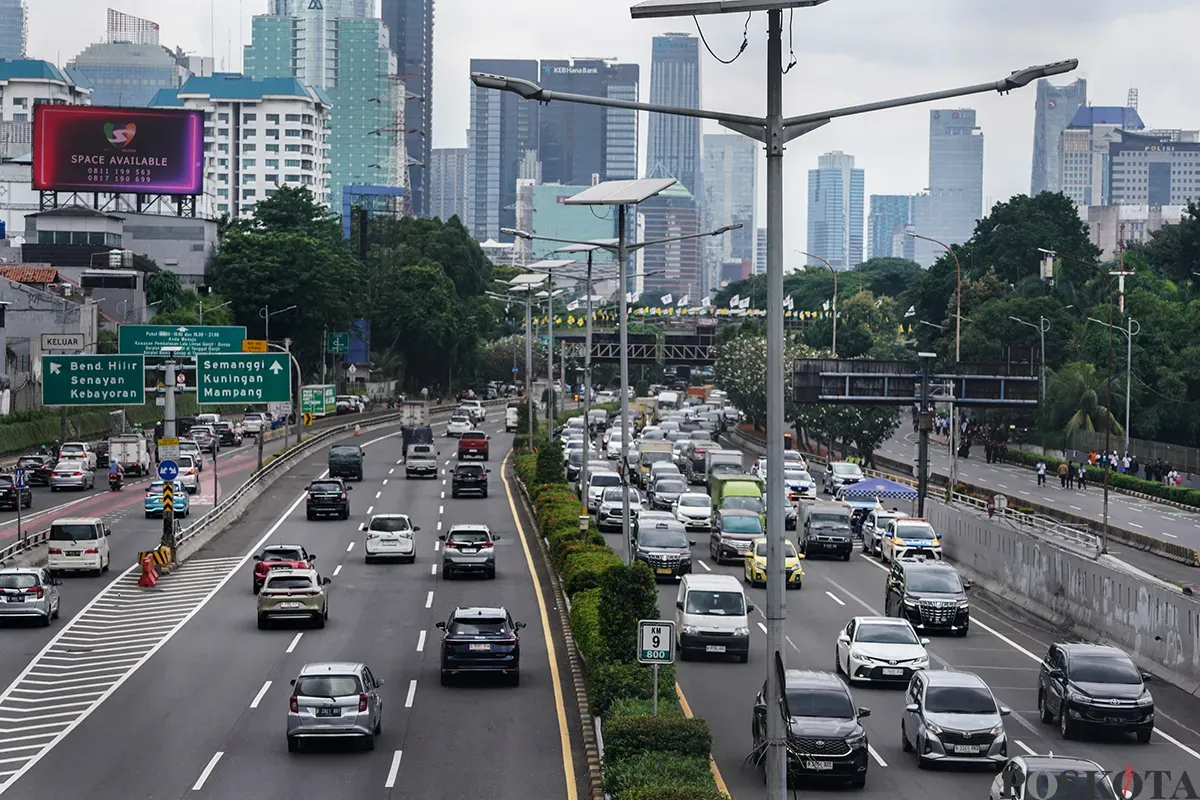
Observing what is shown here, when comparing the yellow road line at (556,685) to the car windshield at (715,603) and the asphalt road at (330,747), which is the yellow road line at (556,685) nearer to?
the asphalt road at (330,747)

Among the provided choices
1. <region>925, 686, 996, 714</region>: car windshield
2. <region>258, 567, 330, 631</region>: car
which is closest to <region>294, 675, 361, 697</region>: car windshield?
<region>925, 686, 996, 714</region>: car windshield

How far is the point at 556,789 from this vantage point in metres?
24.5

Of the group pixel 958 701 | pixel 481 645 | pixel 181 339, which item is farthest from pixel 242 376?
pixel 958 701

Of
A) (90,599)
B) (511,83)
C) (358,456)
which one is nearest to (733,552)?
(90,599)

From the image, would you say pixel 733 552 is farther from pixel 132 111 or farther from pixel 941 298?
pixel 941 298

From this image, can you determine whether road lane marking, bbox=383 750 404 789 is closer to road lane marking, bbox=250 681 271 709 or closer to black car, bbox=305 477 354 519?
road lane marking, bbox=250 681 271 709

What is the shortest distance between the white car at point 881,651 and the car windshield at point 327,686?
10.9 metres

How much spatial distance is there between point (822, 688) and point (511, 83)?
41.4ft

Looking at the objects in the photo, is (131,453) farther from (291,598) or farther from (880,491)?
(291,598)

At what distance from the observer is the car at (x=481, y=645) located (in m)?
32.7

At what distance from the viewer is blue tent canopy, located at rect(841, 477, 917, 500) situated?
7050cm

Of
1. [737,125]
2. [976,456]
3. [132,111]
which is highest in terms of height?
[132,111]

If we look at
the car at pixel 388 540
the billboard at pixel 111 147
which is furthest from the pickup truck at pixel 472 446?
the billboard at pixel 111 147

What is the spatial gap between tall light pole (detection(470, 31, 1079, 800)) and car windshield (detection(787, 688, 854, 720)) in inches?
350
